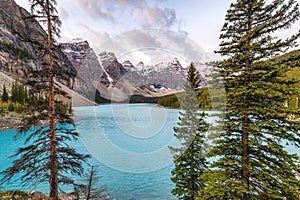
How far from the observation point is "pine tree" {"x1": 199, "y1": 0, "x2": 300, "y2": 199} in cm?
662

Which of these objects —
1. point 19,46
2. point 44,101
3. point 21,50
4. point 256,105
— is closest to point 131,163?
point 44,101

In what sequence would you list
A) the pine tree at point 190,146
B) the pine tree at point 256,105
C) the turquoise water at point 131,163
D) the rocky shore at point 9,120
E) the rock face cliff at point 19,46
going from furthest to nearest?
the rocky shore at point 9,120
the turquoise water at point 131,163
the pine tree at point 190,146
the rock face cliff at point 19,46
the pine tree at point 256,105

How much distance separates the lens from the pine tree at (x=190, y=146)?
11180mm

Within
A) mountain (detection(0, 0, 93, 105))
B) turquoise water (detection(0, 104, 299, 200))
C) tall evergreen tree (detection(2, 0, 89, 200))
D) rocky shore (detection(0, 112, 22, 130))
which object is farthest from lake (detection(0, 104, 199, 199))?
rocky shore (detection(0, 112, 22, 130))

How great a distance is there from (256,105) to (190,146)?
17.8 feet

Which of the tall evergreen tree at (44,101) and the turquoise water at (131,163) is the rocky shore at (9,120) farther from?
the tall evergreen tree at (44,101)

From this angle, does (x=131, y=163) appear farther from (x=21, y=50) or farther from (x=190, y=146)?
(x=21, y=50)

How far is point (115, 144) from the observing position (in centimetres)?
3162

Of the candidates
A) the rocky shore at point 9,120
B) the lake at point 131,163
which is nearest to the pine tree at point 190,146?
the lake at point 131,163

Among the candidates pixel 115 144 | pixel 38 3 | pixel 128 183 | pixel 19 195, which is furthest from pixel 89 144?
pixel 38 3

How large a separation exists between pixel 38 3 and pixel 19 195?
10806 millimetres

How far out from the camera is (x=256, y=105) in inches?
283

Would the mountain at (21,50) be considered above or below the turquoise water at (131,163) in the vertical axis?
above

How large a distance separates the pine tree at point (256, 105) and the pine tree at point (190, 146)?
3.50 meters
